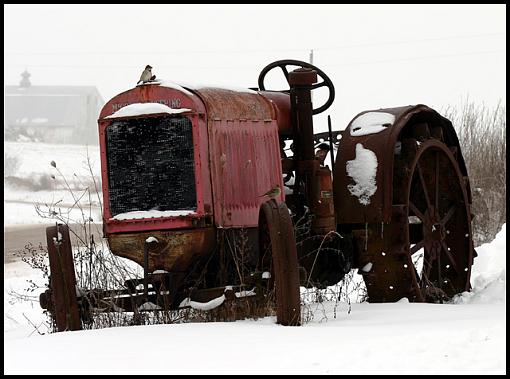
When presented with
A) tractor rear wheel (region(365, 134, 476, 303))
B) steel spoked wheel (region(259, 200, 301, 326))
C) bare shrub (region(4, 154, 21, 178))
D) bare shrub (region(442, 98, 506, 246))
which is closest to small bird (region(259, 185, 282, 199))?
steel spoked wheel (region(259, 200, 301, 326))

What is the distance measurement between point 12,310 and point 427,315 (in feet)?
20.9

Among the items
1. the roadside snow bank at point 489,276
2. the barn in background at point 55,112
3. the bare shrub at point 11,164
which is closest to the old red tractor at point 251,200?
the roadside snow bank at point 489,276

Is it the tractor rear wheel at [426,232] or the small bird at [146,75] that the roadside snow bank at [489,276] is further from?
the small bird at [146,75]

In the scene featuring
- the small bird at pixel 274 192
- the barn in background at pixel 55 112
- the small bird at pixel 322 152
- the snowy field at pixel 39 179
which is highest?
the small bird at pixel 322 152

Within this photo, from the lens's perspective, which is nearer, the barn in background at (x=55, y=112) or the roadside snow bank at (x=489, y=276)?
the roadside snow bank at (x=489, y=276)

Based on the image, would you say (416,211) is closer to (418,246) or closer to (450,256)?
(418,246)

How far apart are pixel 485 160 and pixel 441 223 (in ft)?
22.6

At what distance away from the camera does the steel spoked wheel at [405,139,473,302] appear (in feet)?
27.3

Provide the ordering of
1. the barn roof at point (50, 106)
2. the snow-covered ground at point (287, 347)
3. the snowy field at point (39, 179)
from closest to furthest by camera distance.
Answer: the snow-covered ground at point (287, 347)
the snowy field at point (39, 179)
the barn roof at point (50, 106)

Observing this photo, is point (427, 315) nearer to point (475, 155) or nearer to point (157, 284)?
point (157, 284)

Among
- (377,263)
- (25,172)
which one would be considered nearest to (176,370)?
(377,263)

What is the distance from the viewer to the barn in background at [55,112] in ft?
295

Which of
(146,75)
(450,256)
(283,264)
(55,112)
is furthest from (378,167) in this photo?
(55,112)

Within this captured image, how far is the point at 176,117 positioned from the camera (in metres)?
6.77
